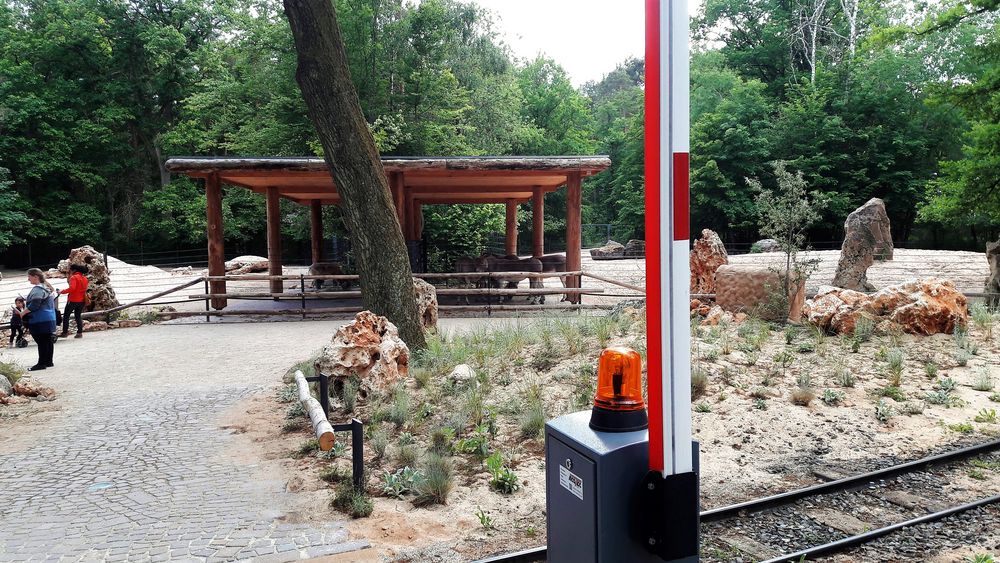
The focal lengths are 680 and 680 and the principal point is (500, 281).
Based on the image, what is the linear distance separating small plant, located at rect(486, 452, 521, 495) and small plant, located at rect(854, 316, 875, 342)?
5.48m

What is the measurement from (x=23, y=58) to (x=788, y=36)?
39544 millimetres

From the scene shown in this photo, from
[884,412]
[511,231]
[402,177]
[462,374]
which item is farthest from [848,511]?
[511,231]

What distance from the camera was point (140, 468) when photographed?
5328 mm

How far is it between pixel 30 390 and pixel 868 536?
8.36 meters

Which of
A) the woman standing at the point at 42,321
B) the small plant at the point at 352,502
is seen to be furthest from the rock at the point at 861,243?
the woman standing at the point at 42,321

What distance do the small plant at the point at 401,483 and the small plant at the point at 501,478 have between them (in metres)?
0.51

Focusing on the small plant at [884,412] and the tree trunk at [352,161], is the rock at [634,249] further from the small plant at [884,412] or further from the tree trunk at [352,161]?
the small plant at [884,412]

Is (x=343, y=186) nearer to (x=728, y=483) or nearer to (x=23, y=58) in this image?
(x=728, y=483)

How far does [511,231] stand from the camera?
2216 centimetres

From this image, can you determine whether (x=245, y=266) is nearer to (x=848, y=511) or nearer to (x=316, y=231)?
(x=316, y=231)

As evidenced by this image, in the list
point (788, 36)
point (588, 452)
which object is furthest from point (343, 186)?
point (788, 36)

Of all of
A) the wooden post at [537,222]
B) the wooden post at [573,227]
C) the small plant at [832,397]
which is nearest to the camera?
the small plant at [832,397]

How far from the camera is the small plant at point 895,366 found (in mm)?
6711

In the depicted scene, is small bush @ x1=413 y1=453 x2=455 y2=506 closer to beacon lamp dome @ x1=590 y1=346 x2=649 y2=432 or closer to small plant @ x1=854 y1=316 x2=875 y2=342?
beacon lamp dome @ x1=590 y1=346 x2=649 y2=432
